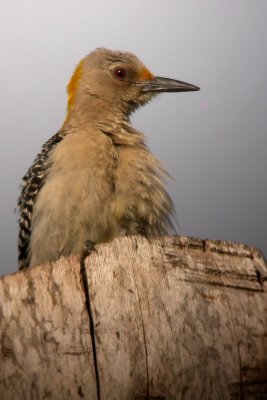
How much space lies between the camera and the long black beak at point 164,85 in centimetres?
718

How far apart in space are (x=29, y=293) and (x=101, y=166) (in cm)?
223

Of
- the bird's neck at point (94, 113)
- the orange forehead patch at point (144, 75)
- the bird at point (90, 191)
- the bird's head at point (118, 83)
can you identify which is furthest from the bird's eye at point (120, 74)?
the bird at point (90, 191)

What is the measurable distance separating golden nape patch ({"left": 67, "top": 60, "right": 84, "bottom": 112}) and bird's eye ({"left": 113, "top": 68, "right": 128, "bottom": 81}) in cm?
54

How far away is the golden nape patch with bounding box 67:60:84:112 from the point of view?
744cm

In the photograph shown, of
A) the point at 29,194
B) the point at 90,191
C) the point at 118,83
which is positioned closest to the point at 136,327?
the point at 90,191

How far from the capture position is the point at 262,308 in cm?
337

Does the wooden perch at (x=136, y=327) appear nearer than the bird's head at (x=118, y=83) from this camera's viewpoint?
Yes

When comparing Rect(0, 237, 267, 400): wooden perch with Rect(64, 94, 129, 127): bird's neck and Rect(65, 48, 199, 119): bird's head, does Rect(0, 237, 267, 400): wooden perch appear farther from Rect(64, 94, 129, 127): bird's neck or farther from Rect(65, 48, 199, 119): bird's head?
Rect(65, 48, 199, 119): bird's head

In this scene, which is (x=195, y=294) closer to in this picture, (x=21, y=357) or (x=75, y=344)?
(x=75, y=344)

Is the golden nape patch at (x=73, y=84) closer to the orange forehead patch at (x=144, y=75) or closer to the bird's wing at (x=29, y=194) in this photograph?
the orange forehead patch at (x=144, y=75)

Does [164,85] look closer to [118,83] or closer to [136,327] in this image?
[118,83]

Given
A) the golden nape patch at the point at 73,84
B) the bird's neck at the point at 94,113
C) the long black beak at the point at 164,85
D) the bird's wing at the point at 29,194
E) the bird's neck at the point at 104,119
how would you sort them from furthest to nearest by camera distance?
the golden nape patch at the point at 73,84
the long black beak at the point at 164,85
the bird's neck at the point at 94,113
the bird's neck at the point at 104,119
the bird's wing at the point at 29,194

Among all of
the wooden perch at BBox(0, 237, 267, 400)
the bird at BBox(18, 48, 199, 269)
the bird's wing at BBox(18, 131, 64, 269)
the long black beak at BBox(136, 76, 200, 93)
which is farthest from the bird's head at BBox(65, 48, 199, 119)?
the wooden perch at BBox(0, 237, 267, 400)

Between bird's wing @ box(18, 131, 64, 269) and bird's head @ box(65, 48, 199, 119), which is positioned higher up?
bird's head @ box(65, 48, 199, 119)
